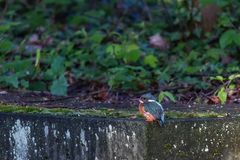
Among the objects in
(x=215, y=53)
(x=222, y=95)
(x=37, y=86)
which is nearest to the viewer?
(x=222, y=95)

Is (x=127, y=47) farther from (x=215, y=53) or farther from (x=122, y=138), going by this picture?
(x=122, y=138)

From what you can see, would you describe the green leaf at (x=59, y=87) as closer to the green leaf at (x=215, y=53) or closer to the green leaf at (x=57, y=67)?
the green leaf at (x=57, y=67)

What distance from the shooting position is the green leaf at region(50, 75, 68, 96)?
16.6 feet

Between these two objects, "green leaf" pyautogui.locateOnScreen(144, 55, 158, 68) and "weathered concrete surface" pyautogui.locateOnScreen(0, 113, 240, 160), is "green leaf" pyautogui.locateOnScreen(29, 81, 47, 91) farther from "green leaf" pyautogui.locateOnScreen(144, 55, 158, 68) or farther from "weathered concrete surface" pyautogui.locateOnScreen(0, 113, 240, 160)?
"weathered concrete surface" pyautogui.locateOnScreen(0, 113, 240, 160)

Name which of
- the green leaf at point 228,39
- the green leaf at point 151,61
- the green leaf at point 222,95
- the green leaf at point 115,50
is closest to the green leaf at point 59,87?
the green leaf at point 115,50

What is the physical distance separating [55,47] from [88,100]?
2352 millimetres

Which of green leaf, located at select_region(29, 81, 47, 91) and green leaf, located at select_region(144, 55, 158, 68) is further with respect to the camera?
green leaf, located at select_region(144, 55, 158, 68)

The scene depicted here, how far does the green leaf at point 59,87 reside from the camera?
507cm

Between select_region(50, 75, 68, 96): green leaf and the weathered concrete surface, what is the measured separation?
1.07 meters

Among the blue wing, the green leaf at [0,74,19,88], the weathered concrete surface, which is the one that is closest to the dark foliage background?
the green leaf at [0,74,19,88]

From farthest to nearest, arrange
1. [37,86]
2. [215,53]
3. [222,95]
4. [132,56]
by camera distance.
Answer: [215,53]
[132,56]
[37,86]
[222,95]

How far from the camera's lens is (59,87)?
5113 mm

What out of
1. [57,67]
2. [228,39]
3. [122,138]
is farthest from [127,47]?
[122,138]

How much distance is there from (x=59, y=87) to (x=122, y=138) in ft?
4.95
